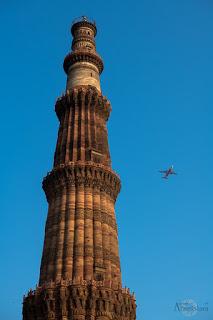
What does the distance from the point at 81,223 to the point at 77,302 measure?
7931 mm

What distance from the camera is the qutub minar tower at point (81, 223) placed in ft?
120

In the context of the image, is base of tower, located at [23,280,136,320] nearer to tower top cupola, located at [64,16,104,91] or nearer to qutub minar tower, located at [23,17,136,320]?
qutub minar tower, located at [23,17,136,320]

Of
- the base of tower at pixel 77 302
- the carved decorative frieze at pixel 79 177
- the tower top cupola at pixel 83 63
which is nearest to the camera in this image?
the base of tower at pixel 77 302

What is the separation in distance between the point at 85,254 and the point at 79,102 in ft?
63.2

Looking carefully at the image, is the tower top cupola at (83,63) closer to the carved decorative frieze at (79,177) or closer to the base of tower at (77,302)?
the carved decorative frieze at (79,177)

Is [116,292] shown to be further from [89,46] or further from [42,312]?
[89,46]

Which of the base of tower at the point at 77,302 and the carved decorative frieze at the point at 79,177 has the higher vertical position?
the carved decorative frieze at the point at 79,177

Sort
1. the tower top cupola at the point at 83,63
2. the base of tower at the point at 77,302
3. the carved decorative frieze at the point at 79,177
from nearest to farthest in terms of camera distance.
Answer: the base of tower at the point at 77,302 < the carved decorative frieze at the point at 79,177 < the tower top cupola at the point at 83,63

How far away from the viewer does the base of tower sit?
36188 millimetres

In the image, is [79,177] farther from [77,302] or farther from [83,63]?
[83,63]

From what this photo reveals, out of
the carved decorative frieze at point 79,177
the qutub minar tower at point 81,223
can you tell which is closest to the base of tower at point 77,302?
the qutub minar tower at point 81,223

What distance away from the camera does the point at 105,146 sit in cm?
4984

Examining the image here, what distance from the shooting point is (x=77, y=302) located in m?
36.2

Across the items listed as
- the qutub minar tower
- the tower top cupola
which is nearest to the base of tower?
the qutub minar tower
